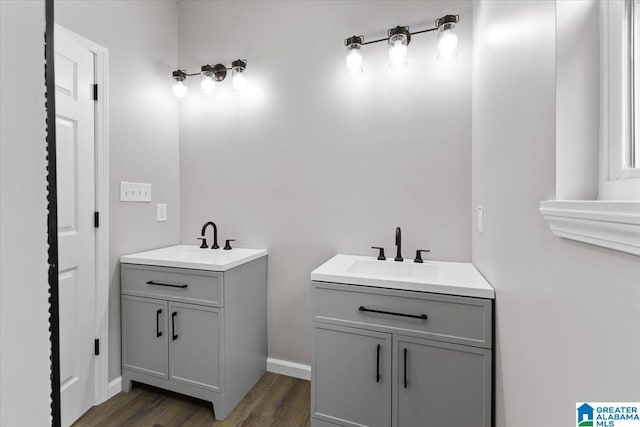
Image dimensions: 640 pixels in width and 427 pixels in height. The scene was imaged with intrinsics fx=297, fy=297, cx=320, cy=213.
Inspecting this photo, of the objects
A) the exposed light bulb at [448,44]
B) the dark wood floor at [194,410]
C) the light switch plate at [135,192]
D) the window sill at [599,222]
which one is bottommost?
the dark wood floor at [194,410]

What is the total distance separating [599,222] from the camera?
1.56ft

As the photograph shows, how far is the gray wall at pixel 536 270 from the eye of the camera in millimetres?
481

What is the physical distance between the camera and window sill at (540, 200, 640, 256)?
0.41 meters

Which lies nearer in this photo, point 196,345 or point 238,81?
point 196,345

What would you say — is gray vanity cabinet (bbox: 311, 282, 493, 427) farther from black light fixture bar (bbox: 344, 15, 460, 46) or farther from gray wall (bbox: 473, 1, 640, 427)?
black light fixture bar (bbox: 344, 15, 460, 46)

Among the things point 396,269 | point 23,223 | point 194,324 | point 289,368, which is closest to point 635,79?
point 23,223

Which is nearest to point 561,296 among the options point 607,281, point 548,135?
point 607,281

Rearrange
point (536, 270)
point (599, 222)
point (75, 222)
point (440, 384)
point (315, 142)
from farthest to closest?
point (315, 142)
point (75, 222)
point (440, 384)
point (536, 270)
point (599, 222)

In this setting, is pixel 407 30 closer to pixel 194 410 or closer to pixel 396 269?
pixel 396 269

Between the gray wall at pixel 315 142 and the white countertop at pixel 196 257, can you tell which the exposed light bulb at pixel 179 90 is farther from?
the white countertop at pixel 196 257

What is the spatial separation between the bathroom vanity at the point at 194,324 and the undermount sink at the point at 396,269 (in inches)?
28.1

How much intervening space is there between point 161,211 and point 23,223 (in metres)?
2.09

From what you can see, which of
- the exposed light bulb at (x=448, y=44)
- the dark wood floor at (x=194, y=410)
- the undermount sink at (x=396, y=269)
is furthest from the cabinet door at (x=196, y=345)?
the exposed light bulb at (x=448, y=44)

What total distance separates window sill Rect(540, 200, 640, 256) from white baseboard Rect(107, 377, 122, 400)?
240 centimetres
